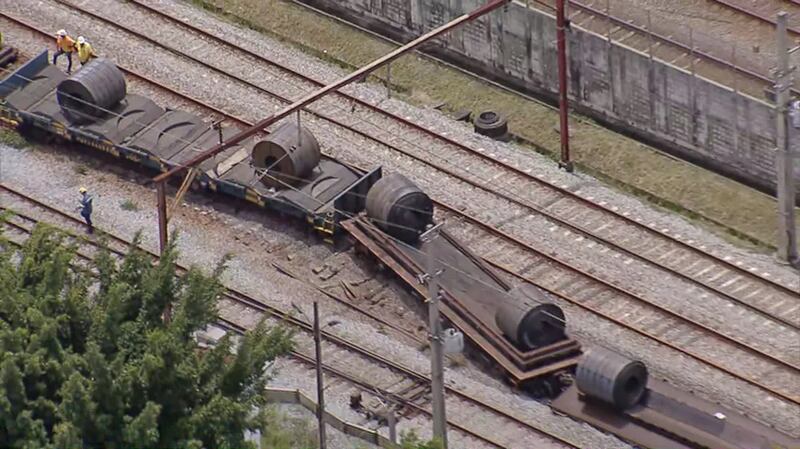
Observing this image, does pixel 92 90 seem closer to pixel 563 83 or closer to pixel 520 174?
pixel 520 174

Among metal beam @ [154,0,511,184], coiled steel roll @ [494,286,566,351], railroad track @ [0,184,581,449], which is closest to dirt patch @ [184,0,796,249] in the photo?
metal beam @ [154,0,511,184]

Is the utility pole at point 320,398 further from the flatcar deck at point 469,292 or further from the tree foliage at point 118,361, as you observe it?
the flatcar deck at point 469,292

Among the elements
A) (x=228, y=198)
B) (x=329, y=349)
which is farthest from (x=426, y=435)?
(x=228, y=198)

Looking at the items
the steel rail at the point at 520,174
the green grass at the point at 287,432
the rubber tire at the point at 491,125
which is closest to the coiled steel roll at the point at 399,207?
the steel rail at the point at 520,174

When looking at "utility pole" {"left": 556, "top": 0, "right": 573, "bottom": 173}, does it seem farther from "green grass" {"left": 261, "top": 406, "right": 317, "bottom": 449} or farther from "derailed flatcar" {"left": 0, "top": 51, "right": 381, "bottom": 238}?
"green grass" {"left": 261, "top": 406, "right": 317, "bottom": 449}

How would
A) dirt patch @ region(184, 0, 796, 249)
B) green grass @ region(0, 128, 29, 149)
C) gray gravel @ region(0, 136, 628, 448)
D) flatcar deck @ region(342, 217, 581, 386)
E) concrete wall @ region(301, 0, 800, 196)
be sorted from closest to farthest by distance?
gray gravel @ region(0, 136, 628, 448), flatcar deck @ region(342, 217, 581, 386), dirt patch @ region(184, 0, 796, 249), concrete wall @ region(301, 0, 800, 196), green grass @ region(0, 128, 29, 149)

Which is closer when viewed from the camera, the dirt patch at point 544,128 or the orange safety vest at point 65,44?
the dirt patch at point 544,128
